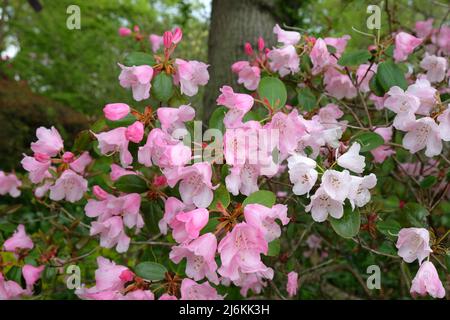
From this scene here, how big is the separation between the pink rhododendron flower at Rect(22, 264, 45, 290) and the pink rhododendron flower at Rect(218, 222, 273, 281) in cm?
80

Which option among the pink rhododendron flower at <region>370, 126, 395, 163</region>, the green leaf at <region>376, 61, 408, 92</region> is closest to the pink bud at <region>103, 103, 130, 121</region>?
the green leaf at <region>376, 61, 408, 92</region>

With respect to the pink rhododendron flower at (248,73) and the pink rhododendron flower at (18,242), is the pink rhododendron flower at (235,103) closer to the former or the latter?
the pink rhododendron flower at (248,73)

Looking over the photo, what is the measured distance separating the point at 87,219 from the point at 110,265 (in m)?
0.79

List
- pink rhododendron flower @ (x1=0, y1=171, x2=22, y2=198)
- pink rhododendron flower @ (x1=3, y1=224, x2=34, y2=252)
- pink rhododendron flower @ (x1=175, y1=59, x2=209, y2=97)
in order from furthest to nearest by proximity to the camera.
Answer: pink rhododendron flower @ (x1=0, y1=171, x2=22, y2=198) < pink rhododendron flower @ (x1=3, y1=224, x2=34, y2=252) < pink rhododendron flower @ (x1=175, y1=59, x2=209, y2=97)

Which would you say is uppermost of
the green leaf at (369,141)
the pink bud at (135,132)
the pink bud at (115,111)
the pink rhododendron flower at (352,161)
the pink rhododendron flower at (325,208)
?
the pink bud at (115,111)

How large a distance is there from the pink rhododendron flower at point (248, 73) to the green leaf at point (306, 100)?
0.15 metres

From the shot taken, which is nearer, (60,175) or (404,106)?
(404,106)

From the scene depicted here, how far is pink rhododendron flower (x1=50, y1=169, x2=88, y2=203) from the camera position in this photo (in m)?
1.41

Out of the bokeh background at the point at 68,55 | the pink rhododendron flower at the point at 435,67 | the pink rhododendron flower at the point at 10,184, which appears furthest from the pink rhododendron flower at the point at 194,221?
the bokeh background at the point at 68,55

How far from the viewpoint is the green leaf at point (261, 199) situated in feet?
3.27

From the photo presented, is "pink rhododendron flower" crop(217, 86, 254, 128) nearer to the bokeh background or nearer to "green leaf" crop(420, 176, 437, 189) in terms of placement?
"green leaf" crop(420, 176, 437, 189)
